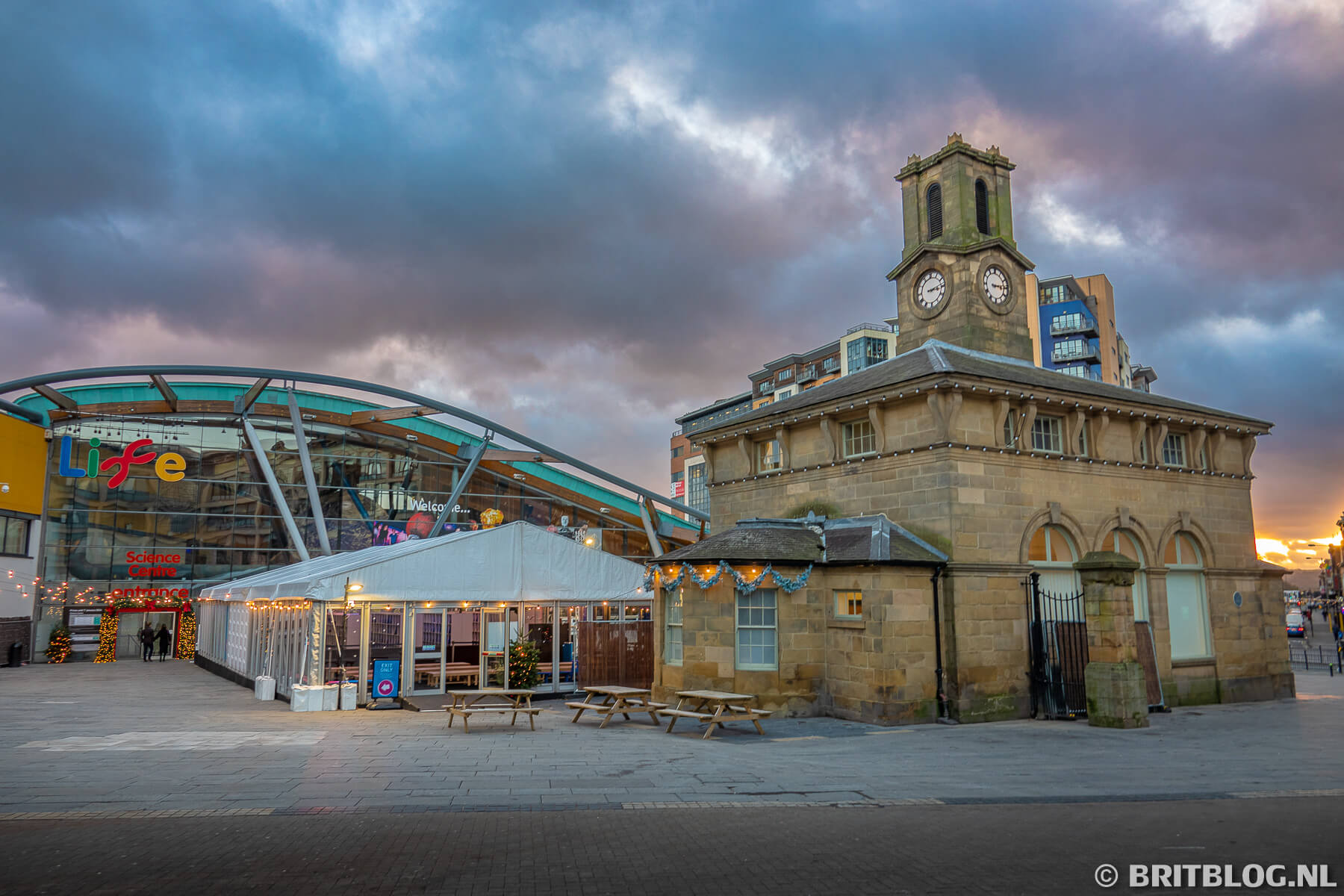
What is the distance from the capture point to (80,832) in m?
8.73

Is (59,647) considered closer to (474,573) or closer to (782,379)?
(474,573)

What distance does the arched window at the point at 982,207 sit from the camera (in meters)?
26.1

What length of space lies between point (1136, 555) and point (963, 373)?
24.7 feet

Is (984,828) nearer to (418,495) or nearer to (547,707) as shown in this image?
(547,707)

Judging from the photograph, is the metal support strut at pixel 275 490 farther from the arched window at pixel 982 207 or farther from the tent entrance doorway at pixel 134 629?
the arched window at pixel 982 207

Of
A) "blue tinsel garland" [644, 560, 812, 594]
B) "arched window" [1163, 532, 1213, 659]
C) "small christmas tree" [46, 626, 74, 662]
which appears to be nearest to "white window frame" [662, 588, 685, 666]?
"blue tinsel garland" [644, 560, 812, 594]

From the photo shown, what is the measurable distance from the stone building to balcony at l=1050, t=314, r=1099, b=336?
67.9m

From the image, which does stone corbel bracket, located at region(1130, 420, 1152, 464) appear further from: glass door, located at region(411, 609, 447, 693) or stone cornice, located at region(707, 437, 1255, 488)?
glass door, located at region(411, 609, 447, 693)

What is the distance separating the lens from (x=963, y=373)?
1842 cm

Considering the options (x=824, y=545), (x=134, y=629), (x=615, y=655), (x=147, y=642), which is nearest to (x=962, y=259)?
(x=824, y=545)

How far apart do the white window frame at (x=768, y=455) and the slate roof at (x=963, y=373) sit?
85 cm

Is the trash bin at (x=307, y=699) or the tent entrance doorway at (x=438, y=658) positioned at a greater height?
the tent entrance doorway at (x=438, y=658)

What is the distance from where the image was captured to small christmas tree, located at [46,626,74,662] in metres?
34.5


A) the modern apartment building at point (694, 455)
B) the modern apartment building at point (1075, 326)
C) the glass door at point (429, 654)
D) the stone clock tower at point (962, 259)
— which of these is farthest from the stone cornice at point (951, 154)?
the modern apartment building at point (694, 455)
